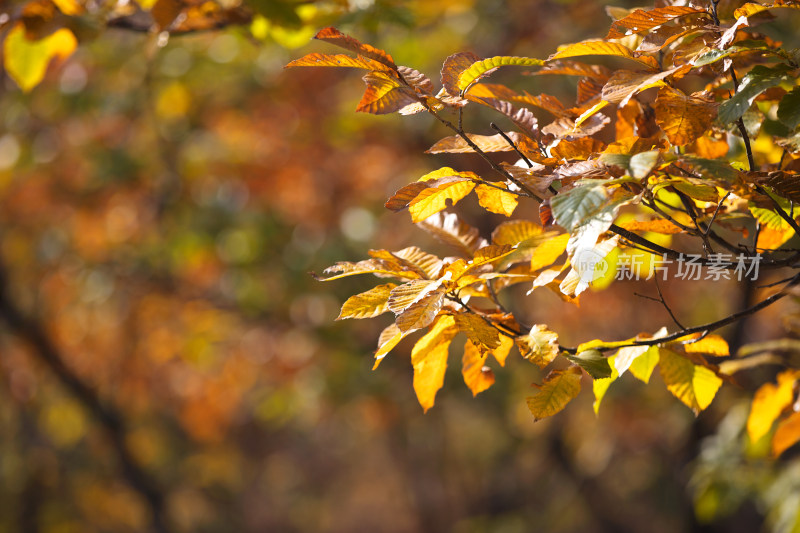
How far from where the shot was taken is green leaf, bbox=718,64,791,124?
0.78m

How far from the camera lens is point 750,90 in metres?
0.79

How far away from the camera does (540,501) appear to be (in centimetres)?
535

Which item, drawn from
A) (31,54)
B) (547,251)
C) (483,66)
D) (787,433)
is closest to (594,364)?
(547,251)

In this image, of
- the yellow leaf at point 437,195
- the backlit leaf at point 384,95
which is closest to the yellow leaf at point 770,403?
the yellow leaf at point 437,195

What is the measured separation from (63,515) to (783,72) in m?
6.69

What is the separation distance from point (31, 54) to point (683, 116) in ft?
4.82

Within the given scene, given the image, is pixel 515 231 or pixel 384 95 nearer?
pixel 384 95

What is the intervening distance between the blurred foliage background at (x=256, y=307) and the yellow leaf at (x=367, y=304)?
3.13 ft

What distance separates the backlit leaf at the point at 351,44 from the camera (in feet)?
2.72

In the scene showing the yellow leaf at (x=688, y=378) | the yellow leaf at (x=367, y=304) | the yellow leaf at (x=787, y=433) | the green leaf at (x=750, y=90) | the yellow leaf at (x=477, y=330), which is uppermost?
the green leaf at (x=750, y=90)

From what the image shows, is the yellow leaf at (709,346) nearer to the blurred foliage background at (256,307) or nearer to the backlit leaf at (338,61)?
the backlit leaf at (338,61)

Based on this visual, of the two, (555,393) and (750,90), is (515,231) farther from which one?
(750,90)

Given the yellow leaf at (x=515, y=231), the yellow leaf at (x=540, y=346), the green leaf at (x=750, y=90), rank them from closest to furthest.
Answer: the green leaf at (x=750, y=90) → the yellow leaf at (x=540, y=346) → the yellow leaf at (x=515, y=231)

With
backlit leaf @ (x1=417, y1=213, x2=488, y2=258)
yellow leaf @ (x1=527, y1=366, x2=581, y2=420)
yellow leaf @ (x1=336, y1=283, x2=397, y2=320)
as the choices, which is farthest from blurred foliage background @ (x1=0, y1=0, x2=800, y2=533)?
yellow leaf @ (x1=527, y1=366, x2=581, y2=420)
